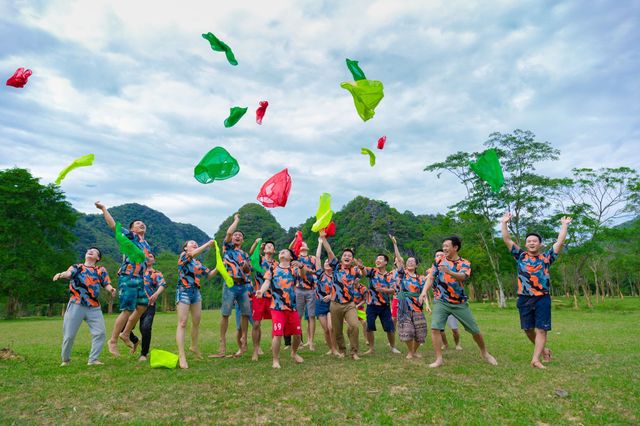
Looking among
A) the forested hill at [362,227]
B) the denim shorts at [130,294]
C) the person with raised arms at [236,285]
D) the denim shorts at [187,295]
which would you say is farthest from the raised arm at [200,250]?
the forested hill at [362,227]

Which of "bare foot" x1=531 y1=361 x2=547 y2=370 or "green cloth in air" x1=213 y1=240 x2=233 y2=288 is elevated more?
"green cloth in air" x1=213 y1=240 x2=233 y2=288

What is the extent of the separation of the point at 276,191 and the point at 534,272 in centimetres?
497

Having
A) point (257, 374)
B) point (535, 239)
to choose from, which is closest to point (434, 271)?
point (535, 239)

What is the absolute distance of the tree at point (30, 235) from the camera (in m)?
28.6

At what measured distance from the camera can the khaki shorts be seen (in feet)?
21.9

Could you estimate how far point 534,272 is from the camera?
6.55 m

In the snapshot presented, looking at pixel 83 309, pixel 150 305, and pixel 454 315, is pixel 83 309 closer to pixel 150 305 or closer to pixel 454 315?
pixel 150 305

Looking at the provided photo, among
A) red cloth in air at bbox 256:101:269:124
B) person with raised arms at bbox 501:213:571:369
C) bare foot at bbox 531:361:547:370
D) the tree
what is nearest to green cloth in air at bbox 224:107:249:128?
red cloth in air at bbox 256:101:269:124

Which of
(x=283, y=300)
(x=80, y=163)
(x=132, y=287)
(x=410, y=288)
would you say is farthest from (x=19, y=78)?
(x=410, y=288)

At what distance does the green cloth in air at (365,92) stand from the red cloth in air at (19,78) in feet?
18.3

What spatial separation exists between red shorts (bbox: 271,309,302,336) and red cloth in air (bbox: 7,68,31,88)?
19.3 feet

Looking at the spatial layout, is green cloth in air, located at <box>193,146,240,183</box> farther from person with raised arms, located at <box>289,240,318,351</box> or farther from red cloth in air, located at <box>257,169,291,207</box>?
person with raised arms, located at <box>289,240,318,351</box>

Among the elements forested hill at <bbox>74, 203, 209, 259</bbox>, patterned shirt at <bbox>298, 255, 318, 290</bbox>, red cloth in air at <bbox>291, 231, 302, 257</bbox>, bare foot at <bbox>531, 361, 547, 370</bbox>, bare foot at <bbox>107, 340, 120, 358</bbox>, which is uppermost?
forested hill at <bbox>74, 203, 209, 259</bbox>

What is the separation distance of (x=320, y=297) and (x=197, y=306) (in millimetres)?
2553
